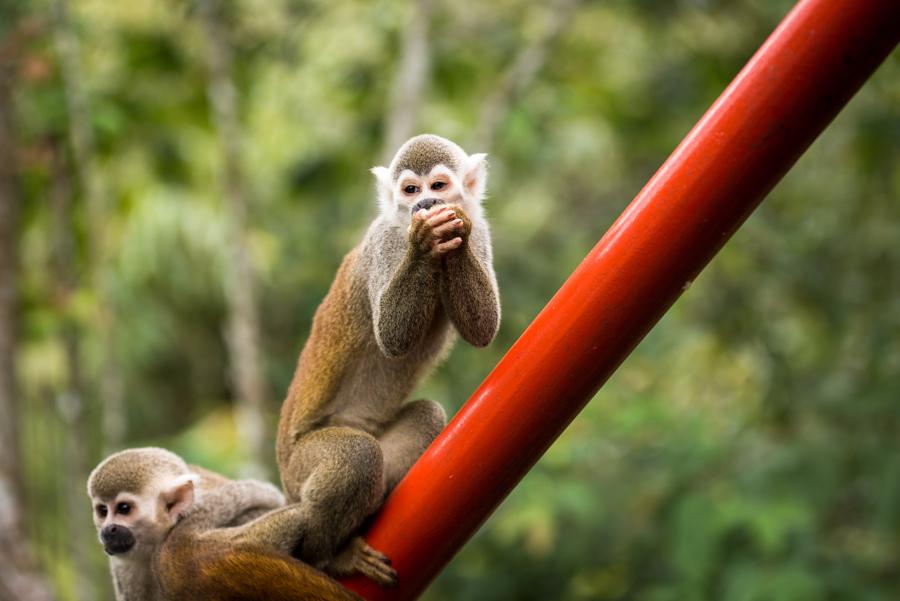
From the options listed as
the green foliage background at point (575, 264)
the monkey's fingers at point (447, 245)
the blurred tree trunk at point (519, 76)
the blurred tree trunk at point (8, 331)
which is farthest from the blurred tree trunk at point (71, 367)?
the monkey's fingers at point (447, 245)

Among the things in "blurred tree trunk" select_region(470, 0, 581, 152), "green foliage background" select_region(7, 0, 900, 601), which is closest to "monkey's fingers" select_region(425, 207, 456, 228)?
"green foliage background" select_region(7, 0, 900, 601)

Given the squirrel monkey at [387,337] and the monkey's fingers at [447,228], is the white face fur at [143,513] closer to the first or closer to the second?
the squirrel monkey at [387,337]

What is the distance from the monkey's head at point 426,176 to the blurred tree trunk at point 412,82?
2.81m

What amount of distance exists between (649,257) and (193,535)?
1285 millimetres

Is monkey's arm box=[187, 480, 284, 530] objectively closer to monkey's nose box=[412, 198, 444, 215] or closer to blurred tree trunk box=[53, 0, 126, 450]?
monkey's nose box=[412, 198, 444, 215]

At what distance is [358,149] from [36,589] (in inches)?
145

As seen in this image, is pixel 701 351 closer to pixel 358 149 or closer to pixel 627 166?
pixel 627 166

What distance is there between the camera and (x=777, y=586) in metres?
4.44

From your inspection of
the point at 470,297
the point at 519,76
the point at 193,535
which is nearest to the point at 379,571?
the point at 193,535

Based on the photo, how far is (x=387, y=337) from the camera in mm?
2393

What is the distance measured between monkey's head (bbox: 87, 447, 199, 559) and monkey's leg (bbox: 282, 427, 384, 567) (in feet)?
1.10

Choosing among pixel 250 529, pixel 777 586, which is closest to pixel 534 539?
pixel 777 586

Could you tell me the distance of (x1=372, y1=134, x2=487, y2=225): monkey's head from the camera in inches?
99.3

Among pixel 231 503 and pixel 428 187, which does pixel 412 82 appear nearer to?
pixel 428 187
